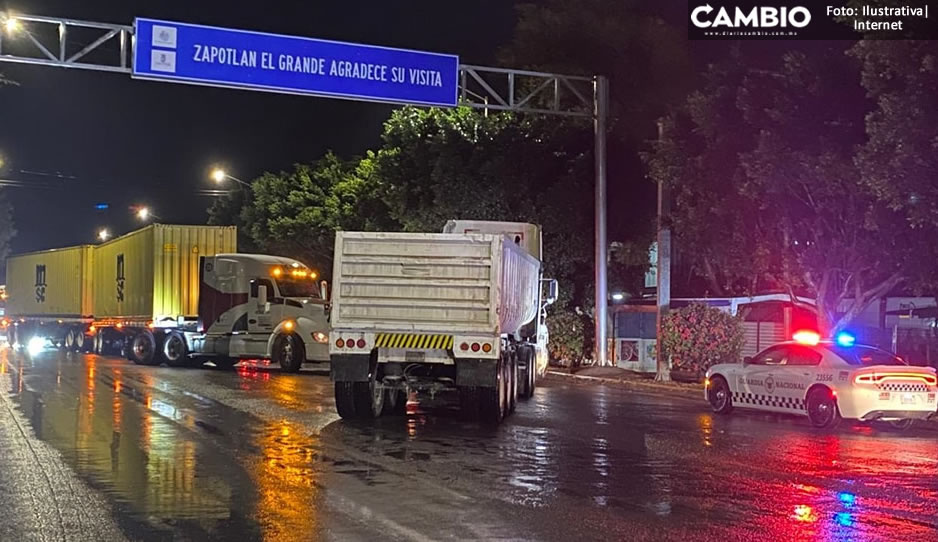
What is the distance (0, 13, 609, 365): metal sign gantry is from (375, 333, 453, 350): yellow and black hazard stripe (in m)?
10.4

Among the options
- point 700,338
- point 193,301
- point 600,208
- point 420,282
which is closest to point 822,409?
point 420,282

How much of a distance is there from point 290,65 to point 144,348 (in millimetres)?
12281

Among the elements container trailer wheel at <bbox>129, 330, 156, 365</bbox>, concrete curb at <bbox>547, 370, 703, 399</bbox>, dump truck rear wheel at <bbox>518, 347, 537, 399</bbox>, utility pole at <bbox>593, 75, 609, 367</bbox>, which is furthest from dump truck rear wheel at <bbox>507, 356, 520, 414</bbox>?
container trailer wheel at <bbox>129, 330, 156, 365</bbox>

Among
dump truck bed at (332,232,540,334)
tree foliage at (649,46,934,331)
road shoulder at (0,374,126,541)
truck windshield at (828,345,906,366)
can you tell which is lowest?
road shoulder at (0,374,126,541)

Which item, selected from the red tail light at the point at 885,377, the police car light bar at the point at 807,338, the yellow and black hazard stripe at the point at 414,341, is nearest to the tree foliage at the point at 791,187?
the police car light bar at the point at 807,338

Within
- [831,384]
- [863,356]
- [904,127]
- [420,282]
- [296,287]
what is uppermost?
[904,127]

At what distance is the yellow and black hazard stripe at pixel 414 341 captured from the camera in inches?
618

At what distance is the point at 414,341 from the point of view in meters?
15.8

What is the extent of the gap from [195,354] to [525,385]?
12.9 metres

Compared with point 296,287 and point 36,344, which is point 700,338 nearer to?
point 296,287

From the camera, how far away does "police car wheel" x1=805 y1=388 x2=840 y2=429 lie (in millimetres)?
16391

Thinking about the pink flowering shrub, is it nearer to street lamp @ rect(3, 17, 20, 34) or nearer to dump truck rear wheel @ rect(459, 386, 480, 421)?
dump truck rear wheel @ rect(459, 386, 480, 421)

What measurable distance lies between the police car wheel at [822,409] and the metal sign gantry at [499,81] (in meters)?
11.7

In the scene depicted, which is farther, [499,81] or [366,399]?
[499,81]
